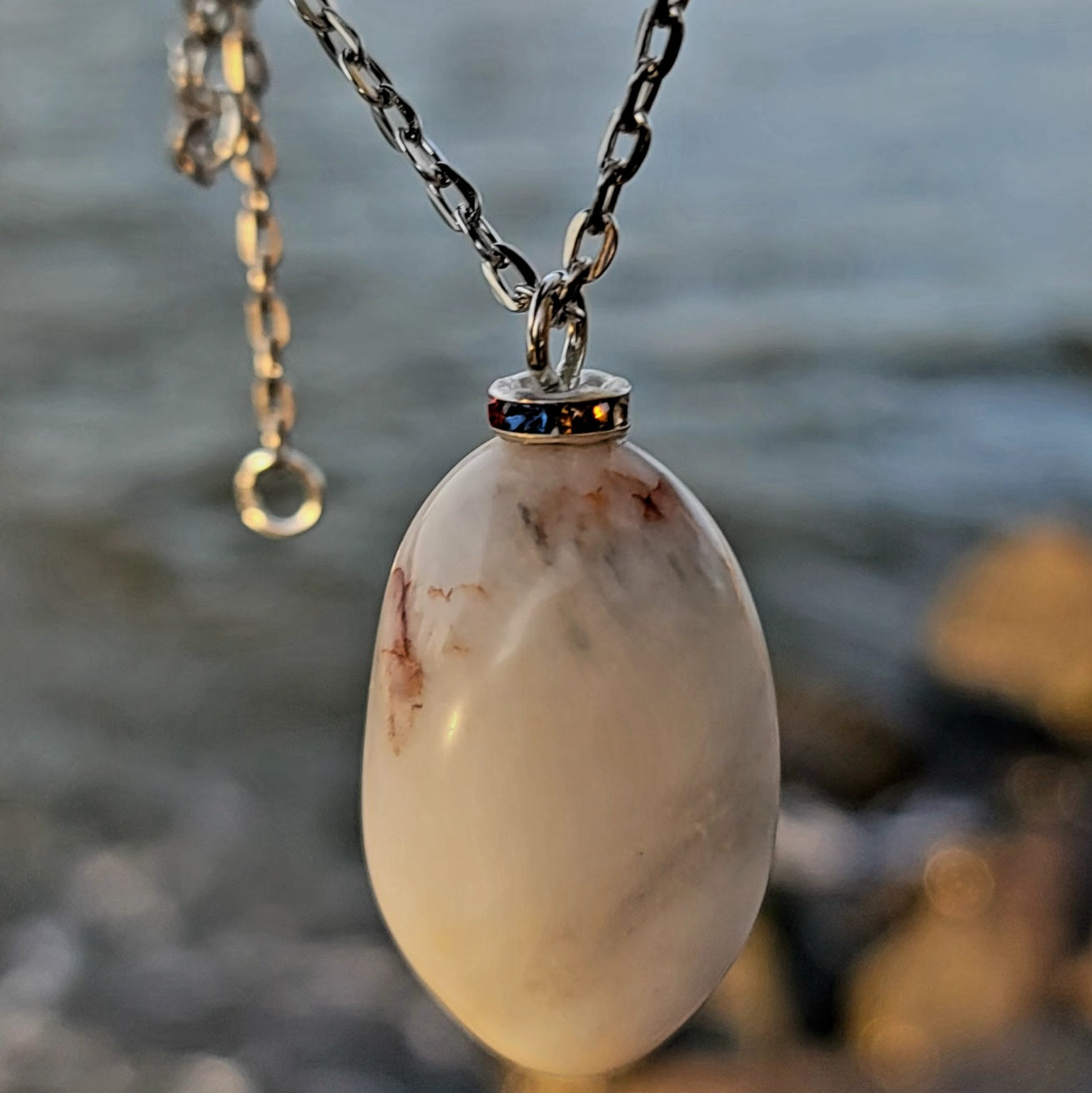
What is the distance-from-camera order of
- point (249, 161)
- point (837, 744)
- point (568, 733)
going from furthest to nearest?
point (837, 744) → point (249, 161) → point (568, 733)

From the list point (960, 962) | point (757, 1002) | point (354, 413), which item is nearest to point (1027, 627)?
point (960, 962)

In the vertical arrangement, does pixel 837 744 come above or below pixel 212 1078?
above

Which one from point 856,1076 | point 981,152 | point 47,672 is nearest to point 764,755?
point 856,1076

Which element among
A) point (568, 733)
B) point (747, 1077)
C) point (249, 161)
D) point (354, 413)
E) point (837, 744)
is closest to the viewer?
point (568, 733)

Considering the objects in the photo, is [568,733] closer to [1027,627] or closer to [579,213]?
[579,213]

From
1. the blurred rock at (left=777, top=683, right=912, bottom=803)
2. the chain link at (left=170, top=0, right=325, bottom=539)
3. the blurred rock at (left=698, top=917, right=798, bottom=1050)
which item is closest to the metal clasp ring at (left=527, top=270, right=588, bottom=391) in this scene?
the chain link at (left=170, top=0, right=325, bottom=539)

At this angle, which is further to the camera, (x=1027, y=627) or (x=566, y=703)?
(x=1027, y=627)

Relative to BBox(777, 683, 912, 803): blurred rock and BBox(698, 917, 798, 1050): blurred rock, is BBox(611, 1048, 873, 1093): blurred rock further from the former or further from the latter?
BBox(777, 683, 912, 803): blurred rock

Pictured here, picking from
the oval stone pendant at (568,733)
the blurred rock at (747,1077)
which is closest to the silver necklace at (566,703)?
the oval stone pendant at (568,733)
